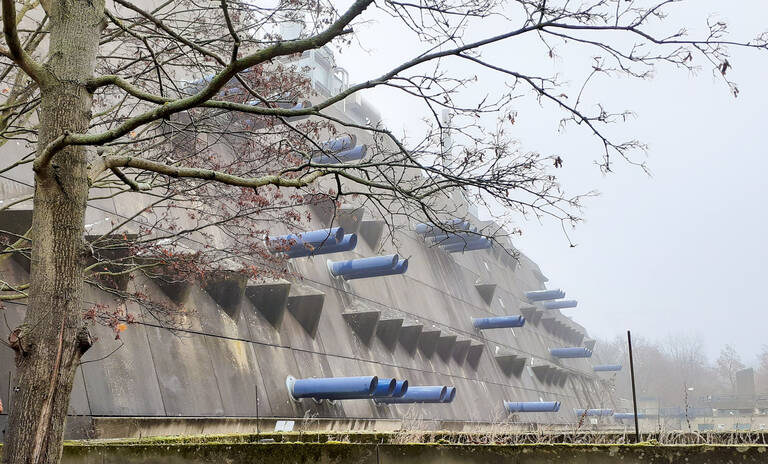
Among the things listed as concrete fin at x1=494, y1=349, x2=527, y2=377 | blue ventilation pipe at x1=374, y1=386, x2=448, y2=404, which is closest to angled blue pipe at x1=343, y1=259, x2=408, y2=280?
blue ventilation pipe at x1=374, y1=386, x2=448, y2=404

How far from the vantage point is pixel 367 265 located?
21422mm

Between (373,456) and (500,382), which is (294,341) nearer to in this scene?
(373,456)

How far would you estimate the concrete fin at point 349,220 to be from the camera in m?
23.6

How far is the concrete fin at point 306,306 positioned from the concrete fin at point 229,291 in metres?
2.67

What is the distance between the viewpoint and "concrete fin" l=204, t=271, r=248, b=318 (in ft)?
51.2

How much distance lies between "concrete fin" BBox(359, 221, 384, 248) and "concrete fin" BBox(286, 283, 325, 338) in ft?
23.7

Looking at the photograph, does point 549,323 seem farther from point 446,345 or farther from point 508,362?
point 446,345

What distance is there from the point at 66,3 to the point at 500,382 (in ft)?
96.3

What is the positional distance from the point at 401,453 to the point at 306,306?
1284 cm

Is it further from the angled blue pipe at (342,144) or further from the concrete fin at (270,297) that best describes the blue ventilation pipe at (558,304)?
the concrete fin at (270,297)

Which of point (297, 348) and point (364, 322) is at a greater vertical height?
point (364, 322)

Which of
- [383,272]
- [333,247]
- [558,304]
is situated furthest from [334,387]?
[558,304]

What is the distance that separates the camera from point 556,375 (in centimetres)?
4291

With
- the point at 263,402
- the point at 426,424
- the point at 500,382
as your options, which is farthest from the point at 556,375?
the point at 263,402
